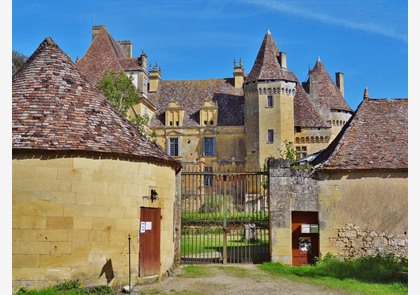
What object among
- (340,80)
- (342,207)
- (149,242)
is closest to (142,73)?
(340,80)

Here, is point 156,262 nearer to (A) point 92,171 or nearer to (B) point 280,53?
(A) point 92,171

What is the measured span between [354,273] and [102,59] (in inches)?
1714

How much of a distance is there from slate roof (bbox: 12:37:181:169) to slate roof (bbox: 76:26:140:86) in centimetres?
3492

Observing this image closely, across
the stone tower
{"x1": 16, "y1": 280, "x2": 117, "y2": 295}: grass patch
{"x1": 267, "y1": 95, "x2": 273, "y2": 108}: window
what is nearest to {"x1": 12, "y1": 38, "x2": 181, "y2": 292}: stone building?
{"x1": 16, "y1": 280, "x2": 117, "y2": 295}: grass patch

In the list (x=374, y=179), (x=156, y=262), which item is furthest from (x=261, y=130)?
(x=156, y=262)

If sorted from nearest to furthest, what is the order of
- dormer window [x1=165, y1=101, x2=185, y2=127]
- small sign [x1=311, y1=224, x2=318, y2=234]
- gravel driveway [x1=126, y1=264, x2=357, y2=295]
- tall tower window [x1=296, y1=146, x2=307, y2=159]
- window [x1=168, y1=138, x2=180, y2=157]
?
gravel driveway [x1=126, y1=264, x2=357, y2=295] → small sign [x1=311, y1=224, x2=318, y2=234] → tall tower window [x1=296, y1=146, x2=307, y2=159] → window [x1=168, y1=138, x2=180, y2=157] → dormer window [x1=165, y1=101, x2=185, y2=127]

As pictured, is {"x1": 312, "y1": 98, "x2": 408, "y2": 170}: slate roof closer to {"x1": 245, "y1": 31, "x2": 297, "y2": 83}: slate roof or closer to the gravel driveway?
the gravel driveway

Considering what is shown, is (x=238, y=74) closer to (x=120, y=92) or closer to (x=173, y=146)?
(x=173, y=146)

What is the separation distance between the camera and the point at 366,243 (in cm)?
1772

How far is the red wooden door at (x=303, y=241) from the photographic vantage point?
18172 millimetres

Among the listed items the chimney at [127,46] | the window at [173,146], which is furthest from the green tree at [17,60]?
the window at [173,146]

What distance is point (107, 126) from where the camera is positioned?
49.3 feet

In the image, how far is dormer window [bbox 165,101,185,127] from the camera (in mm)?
57312

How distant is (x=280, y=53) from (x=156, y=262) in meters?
42.7
